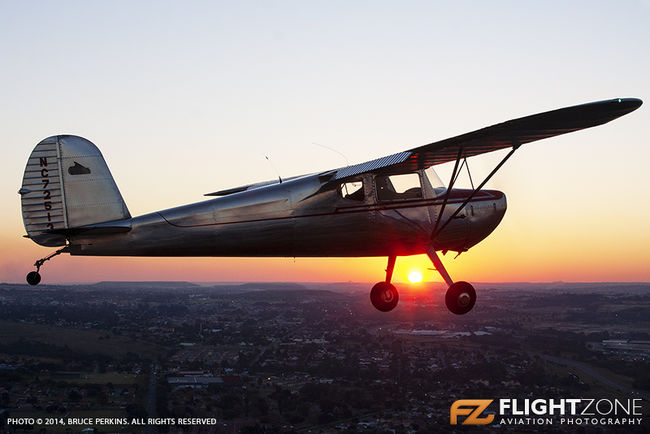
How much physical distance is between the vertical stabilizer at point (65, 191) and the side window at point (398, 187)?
5.09 metres

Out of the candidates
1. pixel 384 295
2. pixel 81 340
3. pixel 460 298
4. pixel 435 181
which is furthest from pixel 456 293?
pixel 81 340

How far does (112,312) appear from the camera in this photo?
159 metres

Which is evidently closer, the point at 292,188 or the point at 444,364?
the point at 292,188

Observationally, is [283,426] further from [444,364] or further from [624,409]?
[624,409]

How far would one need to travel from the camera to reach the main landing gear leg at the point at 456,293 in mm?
13883

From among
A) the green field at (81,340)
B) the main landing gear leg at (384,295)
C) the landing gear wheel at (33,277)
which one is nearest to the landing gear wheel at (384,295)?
the main landing gear leg at (384,295)

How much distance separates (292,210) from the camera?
501 inches

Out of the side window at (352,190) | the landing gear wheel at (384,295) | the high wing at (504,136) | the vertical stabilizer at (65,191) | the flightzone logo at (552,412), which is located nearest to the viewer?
the high wing at (504,136)

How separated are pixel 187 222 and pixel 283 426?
5235 centimetres

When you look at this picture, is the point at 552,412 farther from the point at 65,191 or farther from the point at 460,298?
the point at 65,191

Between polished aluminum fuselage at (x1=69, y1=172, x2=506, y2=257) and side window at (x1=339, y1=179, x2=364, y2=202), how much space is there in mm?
90

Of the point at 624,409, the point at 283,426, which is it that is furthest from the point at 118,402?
the point at 624,409

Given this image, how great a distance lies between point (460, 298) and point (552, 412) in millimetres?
71609

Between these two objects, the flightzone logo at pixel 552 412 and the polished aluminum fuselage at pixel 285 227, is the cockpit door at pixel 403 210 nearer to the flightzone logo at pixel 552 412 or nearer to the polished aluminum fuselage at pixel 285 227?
the polished aluminum fuselage at pixel 285 227
